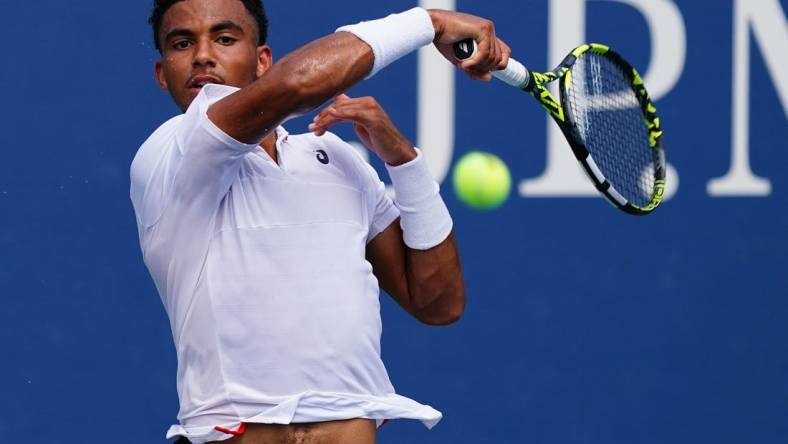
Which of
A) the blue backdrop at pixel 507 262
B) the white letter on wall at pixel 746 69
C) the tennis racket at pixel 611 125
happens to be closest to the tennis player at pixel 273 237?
the tennis racket at pixel 611 125

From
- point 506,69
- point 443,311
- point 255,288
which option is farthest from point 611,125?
point 255,288

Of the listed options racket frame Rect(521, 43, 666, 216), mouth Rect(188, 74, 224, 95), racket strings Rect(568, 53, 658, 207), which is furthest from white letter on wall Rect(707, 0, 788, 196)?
mouth Rect(188, 74, 224, 95)

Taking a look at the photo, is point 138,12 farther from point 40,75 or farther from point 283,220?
point 283,220

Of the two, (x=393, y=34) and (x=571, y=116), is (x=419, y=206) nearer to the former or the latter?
(x=393, y=34)

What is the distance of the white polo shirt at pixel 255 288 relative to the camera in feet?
9.83

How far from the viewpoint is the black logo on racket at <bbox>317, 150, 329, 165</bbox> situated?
3.17m

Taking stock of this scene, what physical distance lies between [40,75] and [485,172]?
1.38 meters

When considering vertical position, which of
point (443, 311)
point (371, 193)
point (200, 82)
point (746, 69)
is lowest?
point (443, 311)

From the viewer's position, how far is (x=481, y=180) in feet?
14.7

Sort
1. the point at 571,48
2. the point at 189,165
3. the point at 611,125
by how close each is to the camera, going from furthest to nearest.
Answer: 1. the point at 571,48
2. the point at 611,125
3. the point at 189,165

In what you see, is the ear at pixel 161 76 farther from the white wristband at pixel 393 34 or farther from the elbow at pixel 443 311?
the elbow at pixel 443 311

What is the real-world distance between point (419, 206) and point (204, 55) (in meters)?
0.54

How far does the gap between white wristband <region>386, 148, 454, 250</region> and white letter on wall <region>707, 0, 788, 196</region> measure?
200 centimetres

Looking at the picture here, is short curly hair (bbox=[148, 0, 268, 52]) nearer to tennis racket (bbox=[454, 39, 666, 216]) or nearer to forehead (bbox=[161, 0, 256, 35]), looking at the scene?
forehead (bbox=[161, 0, 256, 35])
